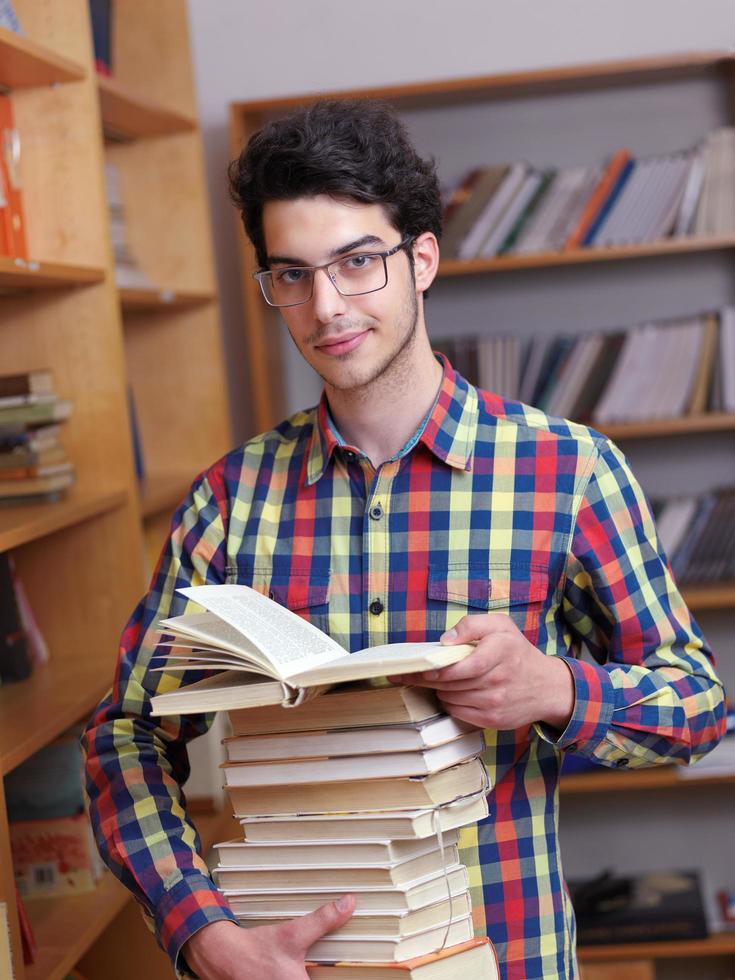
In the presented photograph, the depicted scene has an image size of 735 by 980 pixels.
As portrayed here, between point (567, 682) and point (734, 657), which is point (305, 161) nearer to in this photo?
point (567, 682)

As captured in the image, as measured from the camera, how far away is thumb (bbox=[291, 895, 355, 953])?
1.08 meters

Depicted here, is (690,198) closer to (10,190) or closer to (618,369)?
(618,369)

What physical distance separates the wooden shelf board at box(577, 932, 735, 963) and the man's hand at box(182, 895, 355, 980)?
1.82 meters

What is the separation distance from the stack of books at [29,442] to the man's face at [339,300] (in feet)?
2.89

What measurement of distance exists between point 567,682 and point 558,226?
1.88m

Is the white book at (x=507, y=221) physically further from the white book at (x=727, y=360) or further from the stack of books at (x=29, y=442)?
the stack of books at (x=29, y=442)

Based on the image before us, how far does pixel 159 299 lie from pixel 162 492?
433 mm

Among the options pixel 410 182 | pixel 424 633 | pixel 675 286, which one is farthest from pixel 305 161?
pixel 675 286

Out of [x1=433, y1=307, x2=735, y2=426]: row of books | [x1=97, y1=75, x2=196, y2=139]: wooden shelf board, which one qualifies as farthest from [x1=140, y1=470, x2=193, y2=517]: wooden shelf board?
[x1=97, y1=75, x2=196, y2=139]: wooden shelf board

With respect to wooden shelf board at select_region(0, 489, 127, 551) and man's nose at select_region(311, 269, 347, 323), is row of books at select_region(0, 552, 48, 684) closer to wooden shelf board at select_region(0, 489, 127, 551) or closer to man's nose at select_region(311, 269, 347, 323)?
wooden shelf board at select_region(0, 489, 127, 551)

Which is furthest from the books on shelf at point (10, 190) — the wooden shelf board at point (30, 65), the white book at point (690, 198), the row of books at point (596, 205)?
the white book at point (690, 198)

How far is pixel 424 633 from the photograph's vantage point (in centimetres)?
130

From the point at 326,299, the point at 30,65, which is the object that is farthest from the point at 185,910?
the point at 30,65

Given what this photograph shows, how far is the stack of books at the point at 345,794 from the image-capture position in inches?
41.9
